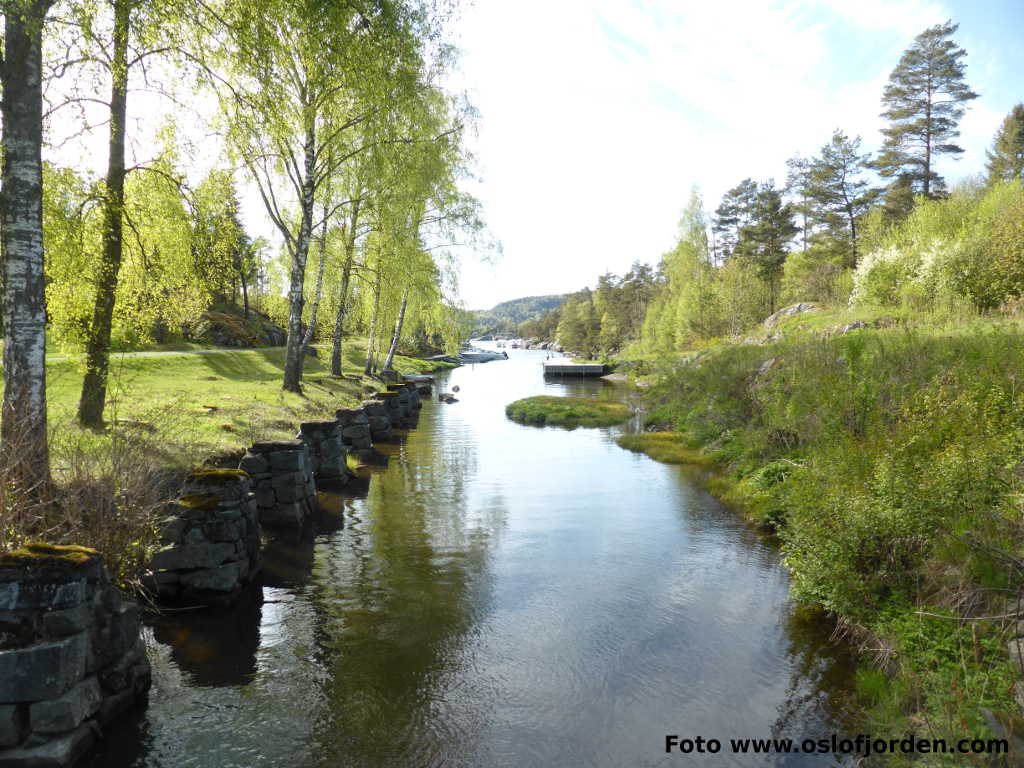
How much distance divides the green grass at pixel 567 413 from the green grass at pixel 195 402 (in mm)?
8137

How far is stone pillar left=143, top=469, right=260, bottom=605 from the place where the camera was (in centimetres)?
775

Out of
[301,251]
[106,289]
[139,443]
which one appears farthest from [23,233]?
[301,251]

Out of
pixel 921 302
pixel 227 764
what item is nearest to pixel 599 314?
pixel 921 302

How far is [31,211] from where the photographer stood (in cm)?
684

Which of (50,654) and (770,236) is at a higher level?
(770,236)

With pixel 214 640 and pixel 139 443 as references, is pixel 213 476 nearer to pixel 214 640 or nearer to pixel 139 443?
pixel 139 443

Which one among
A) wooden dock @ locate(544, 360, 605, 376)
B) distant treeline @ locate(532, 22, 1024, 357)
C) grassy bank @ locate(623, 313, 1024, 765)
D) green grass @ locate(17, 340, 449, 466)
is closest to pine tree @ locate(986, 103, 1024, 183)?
A: distant treeline @ locate(532, 22, 1024, 357)

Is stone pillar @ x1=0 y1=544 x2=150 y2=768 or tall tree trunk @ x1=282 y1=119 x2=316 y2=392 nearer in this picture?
stone pillar @ x1=0 y1=544 x2=150 y2=768

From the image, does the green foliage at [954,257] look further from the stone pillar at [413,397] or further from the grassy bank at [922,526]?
the stone pillar at [413,397]

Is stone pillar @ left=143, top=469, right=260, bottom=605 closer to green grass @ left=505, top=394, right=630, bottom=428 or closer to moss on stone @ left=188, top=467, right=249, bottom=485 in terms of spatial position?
moss on stone @ left=188, top=467, right=249, bottom=485

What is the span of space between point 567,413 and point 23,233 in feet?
82.8

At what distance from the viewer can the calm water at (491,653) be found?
17.9ft

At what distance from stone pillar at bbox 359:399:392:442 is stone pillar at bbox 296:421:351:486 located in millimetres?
6050

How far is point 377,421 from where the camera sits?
72.5 feet
